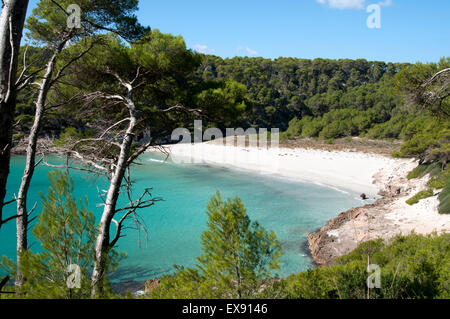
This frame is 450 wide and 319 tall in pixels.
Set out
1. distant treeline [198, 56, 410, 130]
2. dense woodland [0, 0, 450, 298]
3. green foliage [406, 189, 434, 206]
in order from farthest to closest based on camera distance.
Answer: distant treeline [198, 56, 410, 130] → green foliage [406, 189, 434, 206] → dense woodland [0, 0, 450, 298]

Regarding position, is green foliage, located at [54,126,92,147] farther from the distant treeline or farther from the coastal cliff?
the distant treeline

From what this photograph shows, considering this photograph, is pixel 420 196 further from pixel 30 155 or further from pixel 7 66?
pixel 7 66

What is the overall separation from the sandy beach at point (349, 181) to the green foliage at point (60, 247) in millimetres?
2500

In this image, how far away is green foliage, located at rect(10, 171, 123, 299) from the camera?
2.61 metres

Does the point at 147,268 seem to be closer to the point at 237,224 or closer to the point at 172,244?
the point at 172,244

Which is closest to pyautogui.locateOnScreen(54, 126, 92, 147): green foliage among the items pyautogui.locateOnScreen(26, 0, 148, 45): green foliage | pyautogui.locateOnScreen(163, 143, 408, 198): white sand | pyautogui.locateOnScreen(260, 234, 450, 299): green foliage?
pyautogui.locateOnScreen(26, 0, 148, 45): green foliage

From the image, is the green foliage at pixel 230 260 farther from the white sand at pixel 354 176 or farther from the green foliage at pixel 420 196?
the green foliage at pixel 420 196

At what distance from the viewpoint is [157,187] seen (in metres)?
19.8

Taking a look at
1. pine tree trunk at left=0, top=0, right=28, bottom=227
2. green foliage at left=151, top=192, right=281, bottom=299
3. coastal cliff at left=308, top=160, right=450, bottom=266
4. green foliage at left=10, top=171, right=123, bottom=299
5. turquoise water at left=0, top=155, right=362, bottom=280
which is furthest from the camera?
turquoise water at left=0, top=155, right=362, bottom=280

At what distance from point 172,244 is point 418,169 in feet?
44.2

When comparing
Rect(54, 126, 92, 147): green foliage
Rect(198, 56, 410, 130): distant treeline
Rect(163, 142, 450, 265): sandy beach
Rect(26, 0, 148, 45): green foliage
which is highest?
Rect(198, 56, 410, 130): distant treeline

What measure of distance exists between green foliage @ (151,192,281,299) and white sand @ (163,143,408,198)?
14.2 meters

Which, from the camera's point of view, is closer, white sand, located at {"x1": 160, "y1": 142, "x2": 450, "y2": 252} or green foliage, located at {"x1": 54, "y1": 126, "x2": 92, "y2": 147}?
green foliage, located at {"x1": 54, "y1": 126, "x2": 92, "y2": 147}

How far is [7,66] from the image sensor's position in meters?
1.72
